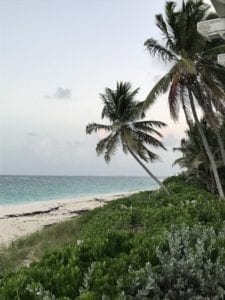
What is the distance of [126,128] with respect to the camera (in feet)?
81.4

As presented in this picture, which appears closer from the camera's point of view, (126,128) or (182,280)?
(182,280)

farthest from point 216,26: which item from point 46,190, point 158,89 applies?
point 46,190

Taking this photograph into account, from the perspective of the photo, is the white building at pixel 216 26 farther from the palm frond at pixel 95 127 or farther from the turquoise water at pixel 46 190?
the turquoise water at pixel 46 190

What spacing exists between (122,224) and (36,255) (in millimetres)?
2972

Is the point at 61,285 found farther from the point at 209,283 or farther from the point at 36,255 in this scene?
the point at 36,255

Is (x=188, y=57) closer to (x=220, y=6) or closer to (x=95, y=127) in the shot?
(x=95, y=127)

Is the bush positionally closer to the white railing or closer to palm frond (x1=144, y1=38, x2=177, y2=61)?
the white railing

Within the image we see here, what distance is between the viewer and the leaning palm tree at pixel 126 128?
2442 cm

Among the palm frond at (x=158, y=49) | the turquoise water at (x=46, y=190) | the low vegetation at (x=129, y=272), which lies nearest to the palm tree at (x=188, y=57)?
the palm frond at (x=158, y=49)

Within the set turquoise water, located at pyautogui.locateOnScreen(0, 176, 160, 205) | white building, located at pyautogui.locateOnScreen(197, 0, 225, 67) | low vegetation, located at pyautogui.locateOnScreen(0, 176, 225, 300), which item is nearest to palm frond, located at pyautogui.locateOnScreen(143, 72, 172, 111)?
low vegetation, located at pyautogui.locateOnScreen(0, 176, 225, 300)

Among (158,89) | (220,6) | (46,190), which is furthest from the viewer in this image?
(46,190)

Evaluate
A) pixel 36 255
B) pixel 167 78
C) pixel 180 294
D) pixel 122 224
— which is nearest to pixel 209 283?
pixel 180 294

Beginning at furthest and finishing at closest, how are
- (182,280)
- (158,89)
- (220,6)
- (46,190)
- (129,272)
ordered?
(46,190) < (158,89) < (129,272) < (182,280) < (220,6)

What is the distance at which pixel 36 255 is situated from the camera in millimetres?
12930
